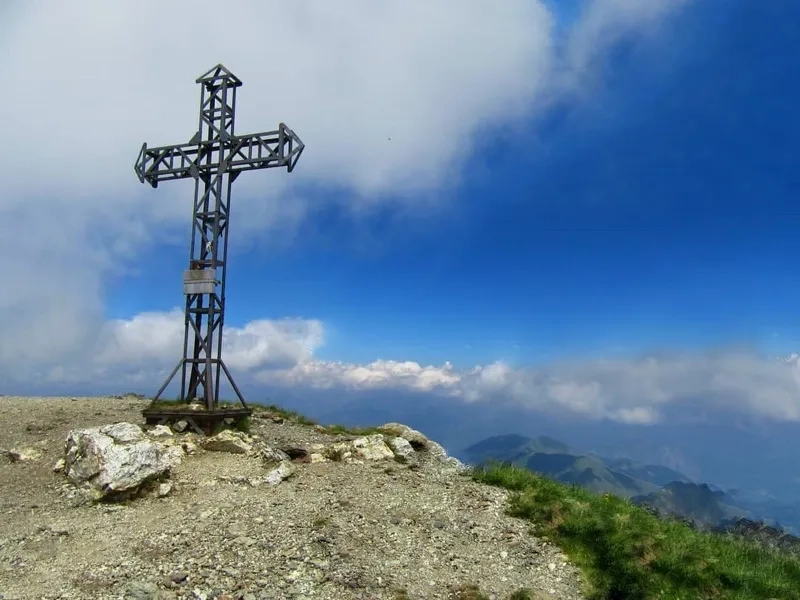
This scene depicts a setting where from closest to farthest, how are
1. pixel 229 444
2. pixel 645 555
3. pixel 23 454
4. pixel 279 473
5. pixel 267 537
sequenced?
pixel 267 537, pixel 645 555, pixel 279 473, pixel 23 454, pixel 229 444

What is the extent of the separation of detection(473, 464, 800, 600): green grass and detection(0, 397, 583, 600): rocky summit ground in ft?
1.85

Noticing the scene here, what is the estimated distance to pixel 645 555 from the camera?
10.6m

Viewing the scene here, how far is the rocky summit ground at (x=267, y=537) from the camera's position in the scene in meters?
8.74

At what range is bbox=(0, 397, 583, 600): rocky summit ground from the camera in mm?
8742

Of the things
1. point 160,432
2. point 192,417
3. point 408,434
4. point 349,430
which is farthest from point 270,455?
point 349,430

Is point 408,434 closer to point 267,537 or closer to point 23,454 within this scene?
point 267,537

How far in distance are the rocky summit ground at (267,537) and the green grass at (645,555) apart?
564 millimetres

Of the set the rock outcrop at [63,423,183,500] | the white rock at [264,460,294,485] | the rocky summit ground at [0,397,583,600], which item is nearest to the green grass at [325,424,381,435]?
the rocky summit ground at [0,397,583,600]

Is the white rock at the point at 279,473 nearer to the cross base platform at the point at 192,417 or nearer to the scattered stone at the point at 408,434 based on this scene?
the cross base platform at the point at 192,417

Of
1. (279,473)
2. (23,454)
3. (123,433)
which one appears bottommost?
(279,473)

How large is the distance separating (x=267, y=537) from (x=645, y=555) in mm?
7457

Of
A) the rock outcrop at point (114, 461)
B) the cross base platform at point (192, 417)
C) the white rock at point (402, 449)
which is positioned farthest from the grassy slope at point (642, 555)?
the cross base platform at point (192, 417)

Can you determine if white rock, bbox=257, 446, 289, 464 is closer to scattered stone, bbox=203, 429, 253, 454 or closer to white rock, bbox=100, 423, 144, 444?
scattered stone, bbox=203, 429, 253, 454

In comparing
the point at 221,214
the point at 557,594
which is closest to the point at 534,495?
the point at 557,594
